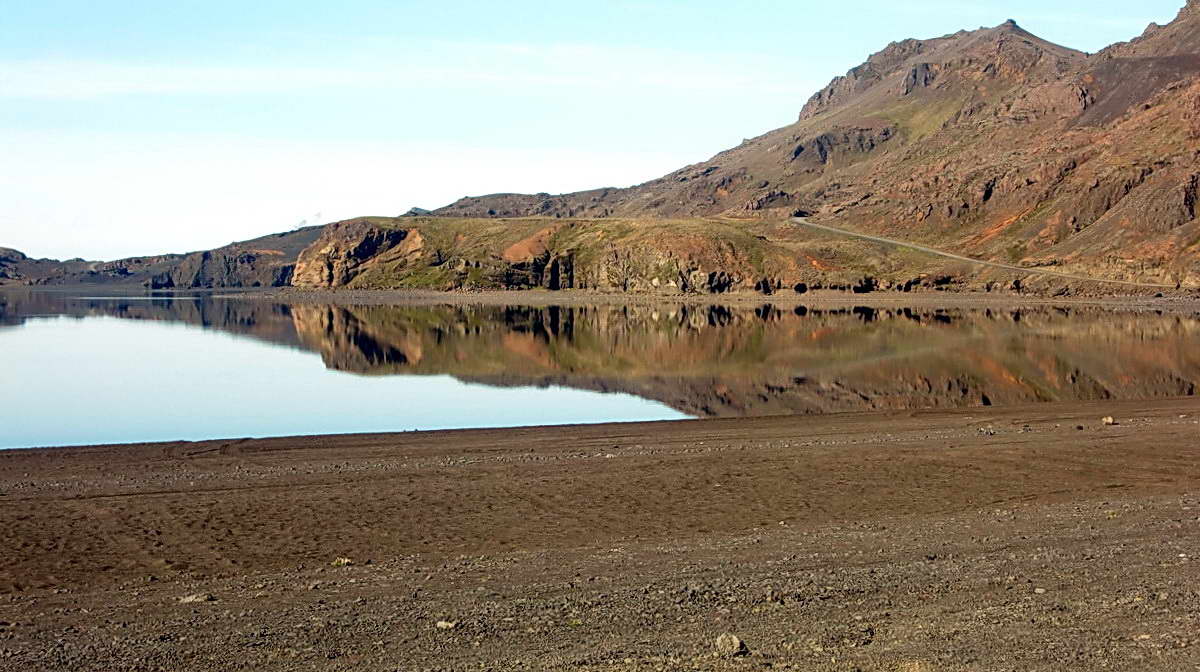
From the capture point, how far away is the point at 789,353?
69.5 metres

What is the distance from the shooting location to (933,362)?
200 ft

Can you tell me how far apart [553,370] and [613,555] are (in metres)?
45.2

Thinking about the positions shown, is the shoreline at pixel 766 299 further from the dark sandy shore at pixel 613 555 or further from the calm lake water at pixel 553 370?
the dark sandy shore at pixel 613 555

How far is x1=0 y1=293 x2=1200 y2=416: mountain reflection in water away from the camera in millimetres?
49000

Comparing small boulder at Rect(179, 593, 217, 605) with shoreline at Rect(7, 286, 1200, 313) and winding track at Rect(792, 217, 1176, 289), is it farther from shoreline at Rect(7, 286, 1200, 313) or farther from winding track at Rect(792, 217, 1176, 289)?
winding track at Rect(792, 217, 1176, 289)

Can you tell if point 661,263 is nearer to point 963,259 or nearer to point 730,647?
point 963,259

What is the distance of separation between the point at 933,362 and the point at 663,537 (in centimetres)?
4464

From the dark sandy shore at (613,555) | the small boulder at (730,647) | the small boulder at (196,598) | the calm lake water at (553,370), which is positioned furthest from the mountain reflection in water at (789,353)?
the small boulder at (730,647)

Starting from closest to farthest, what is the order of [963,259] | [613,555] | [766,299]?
[613,555] → [766,299] → [963,259]

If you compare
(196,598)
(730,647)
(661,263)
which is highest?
(661,263)

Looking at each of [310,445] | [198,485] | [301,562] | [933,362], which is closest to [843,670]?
[301,562]

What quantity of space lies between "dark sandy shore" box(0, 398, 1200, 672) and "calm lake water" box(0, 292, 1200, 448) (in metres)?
12.3

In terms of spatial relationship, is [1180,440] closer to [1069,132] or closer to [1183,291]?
[1183,291]

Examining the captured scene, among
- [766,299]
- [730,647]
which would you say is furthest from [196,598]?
[766,299]
